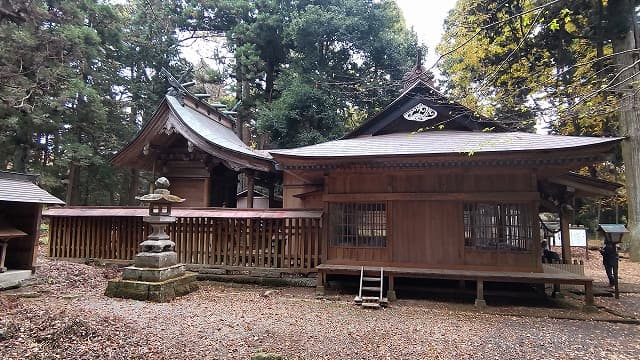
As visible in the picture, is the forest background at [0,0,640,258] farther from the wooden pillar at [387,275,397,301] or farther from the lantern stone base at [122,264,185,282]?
the lantern stone base at [122,264,185,282]

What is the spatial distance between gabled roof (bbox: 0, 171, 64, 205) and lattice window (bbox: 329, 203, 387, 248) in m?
6.62

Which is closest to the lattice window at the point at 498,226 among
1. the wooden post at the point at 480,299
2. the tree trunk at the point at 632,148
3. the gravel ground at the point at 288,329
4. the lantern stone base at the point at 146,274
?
the wooden post at the point at 480,299

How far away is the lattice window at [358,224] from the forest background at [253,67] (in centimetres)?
635

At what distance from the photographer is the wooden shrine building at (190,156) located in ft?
37.8

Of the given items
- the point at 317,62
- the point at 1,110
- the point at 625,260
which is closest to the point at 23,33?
Result: the point at 1,110

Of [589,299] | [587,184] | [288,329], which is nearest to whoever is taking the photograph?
[288,329]

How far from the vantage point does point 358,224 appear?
8.55m

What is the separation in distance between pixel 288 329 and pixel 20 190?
22.8 ft

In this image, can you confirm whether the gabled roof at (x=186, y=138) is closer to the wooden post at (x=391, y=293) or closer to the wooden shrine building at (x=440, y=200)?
the wooden shrine building at (x=440, y=200)

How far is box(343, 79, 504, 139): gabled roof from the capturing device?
30.9 ft

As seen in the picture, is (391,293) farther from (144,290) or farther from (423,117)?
(144,290)

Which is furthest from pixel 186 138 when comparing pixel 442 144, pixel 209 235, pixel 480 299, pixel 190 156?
pixel 480 299

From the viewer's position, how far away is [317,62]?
19453 mm

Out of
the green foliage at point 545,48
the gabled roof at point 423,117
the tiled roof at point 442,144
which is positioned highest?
the green foliage at point 545,48
